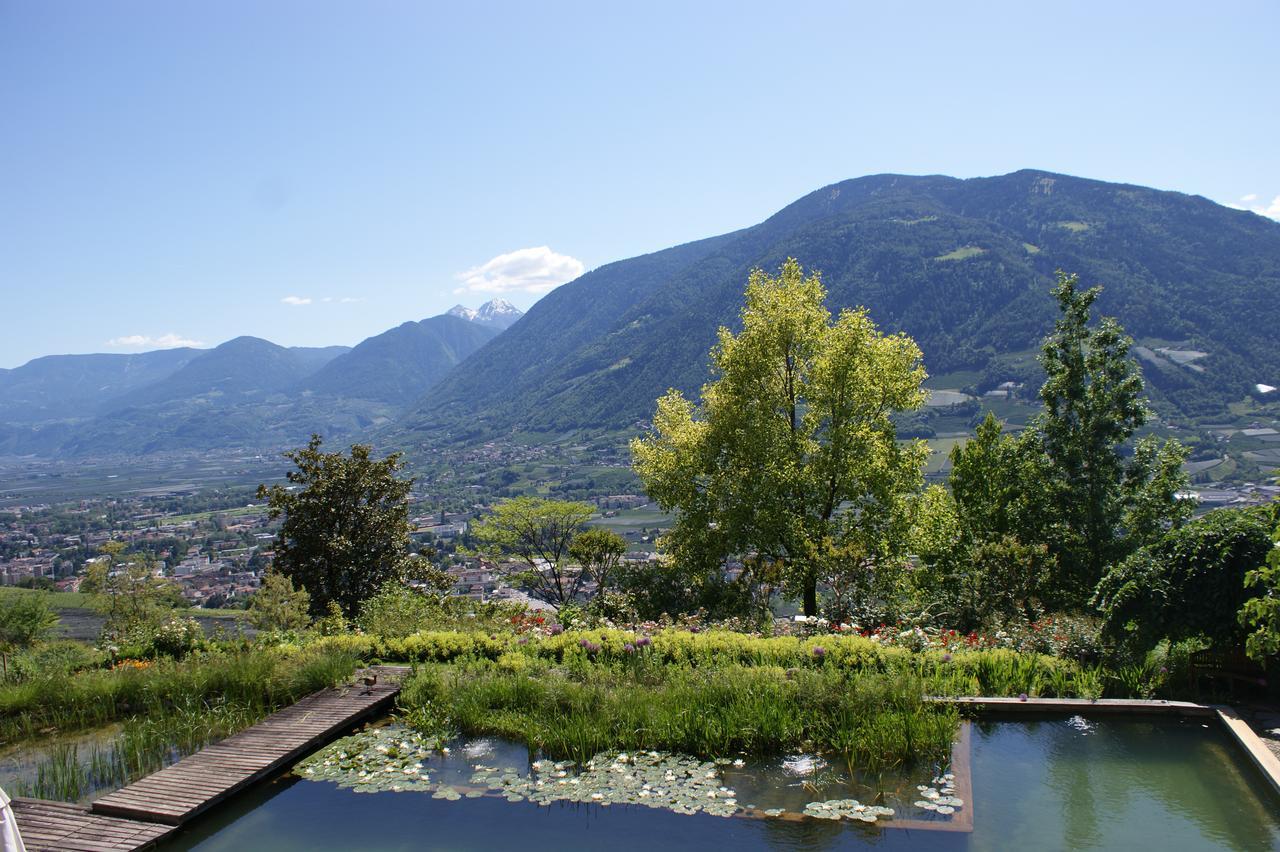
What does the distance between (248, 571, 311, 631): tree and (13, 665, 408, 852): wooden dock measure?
4332mm

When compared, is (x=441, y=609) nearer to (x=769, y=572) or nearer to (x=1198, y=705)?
(x=769, y=572)

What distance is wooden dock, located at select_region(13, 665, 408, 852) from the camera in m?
6.49

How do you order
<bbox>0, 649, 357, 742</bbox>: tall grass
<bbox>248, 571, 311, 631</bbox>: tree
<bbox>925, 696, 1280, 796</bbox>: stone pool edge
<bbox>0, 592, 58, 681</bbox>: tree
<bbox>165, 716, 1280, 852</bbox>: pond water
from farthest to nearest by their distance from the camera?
<bbox>0, 592, 58, 681</bbox>: tree → <bbox>248, 571, 311, 631</bbox>: tree → <bbox>0, 649, 357, 742</bbox>: tall grass → <bbox>925, 696, 1280, 796</bbox>: stone pool edge → <bbox>165, 716, 1280, 852</bbox>: pond water

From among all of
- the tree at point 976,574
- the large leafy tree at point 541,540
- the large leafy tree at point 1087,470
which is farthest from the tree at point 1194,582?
the large leafy tree at point 541,540

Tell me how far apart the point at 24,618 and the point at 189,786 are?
18377mm

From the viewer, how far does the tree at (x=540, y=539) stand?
60.7 ft

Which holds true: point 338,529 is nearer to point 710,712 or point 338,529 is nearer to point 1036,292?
point 710,712

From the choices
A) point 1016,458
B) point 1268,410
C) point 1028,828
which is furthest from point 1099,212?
point 1028,828

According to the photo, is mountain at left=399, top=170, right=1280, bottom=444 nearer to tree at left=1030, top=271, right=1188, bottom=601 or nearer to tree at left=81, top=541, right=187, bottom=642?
tree at left=1030, top=271, right=1188, bottom=601

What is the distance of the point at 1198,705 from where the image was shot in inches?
319

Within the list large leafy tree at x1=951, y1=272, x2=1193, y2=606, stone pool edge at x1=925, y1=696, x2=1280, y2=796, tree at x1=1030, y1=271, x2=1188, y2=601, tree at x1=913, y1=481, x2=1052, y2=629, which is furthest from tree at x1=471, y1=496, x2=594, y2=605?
tree at x1=1030, y1=271, x2=1188, y2=601

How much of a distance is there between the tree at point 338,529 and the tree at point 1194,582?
1481cm

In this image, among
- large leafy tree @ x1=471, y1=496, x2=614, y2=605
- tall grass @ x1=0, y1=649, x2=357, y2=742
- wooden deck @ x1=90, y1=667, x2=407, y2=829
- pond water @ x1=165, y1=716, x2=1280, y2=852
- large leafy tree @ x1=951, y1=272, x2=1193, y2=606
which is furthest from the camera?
large leafy tree @ x1=471, y1=496, x2=614, y2=605

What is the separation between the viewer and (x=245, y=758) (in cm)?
787
